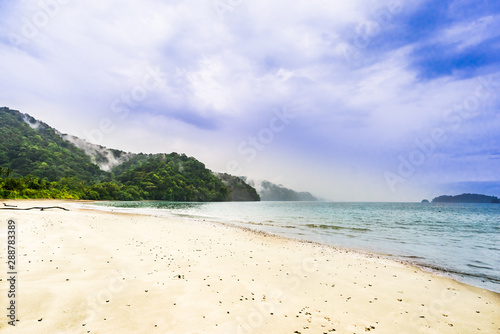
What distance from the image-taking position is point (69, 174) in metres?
119

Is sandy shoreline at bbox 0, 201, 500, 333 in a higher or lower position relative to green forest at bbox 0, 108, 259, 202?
lower

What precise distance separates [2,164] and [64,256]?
142854 millimetres

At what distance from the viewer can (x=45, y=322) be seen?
4742mm

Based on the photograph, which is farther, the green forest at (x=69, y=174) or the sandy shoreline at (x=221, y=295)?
the green forest at (x=69, y=174)

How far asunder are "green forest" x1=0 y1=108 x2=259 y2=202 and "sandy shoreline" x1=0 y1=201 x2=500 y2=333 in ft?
199

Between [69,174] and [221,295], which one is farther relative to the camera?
[69,174]

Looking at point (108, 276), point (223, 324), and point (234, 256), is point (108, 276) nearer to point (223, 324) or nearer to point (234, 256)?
point (223, 324)

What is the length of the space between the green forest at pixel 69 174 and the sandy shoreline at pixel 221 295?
60647 millimetres

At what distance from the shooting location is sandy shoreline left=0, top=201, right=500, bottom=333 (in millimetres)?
5270

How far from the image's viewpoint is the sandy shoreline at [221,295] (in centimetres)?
527

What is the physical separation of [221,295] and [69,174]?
14347cm

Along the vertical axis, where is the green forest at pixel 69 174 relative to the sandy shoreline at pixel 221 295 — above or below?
above

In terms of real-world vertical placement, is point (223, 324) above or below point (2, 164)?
below

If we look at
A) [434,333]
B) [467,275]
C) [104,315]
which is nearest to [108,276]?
[104,315]
